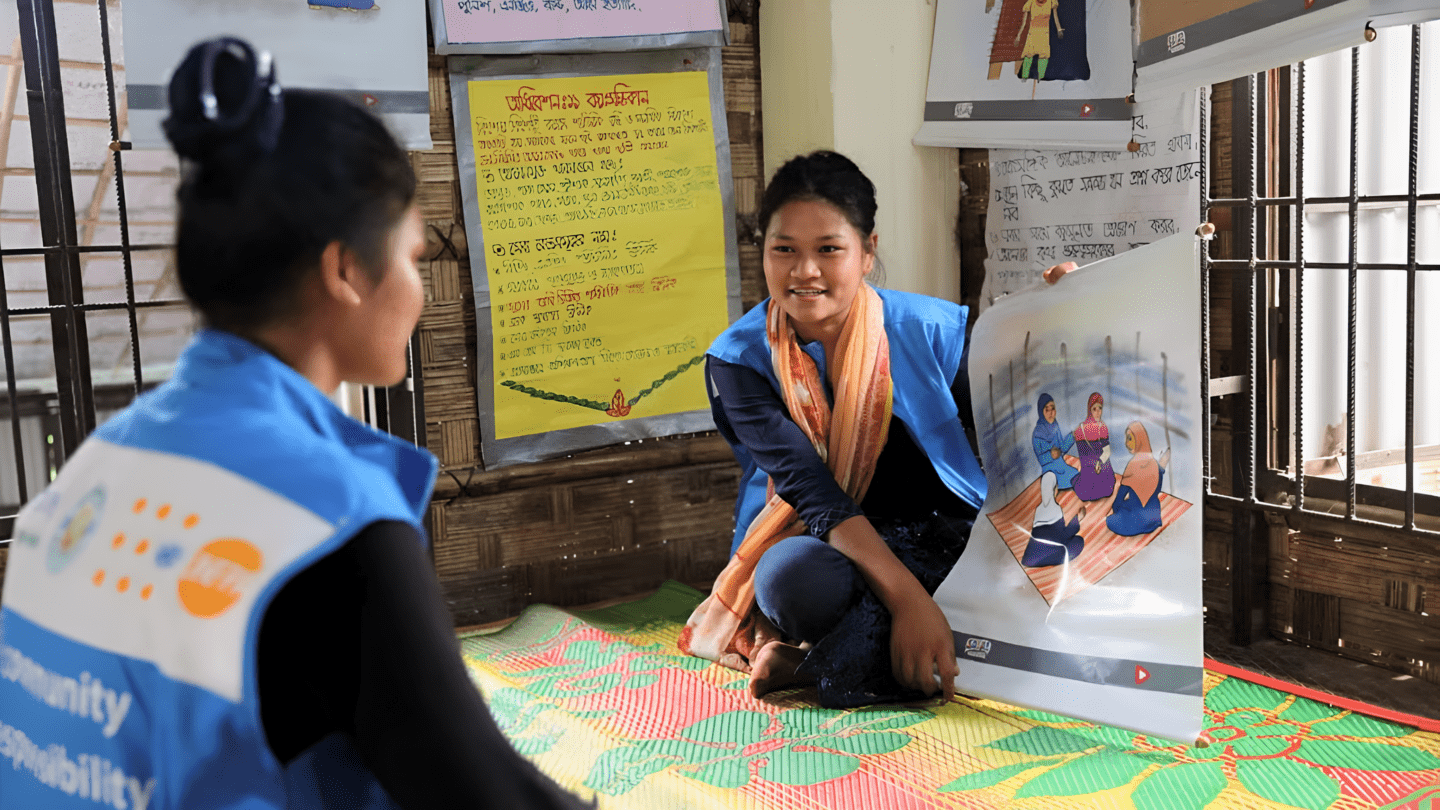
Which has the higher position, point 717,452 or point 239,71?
point 239,71

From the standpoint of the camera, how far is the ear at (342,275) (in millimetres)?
798

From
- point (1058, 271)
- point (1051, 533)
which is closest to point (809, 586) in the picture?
point (1051, 533)

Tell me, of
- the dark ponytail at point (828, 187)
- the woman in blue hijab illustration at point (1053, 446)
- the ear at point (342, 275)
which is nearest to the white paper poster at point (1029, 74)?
the dark ponytail at point (828, 187)

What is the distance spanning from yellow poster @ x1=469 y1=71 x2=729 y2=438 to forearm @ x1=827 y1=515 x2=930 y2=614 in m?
1.06

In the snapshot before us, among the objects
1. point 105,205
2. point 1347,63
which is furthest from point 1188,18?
point 105,205

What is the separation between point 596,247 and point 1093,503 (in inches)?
59.0

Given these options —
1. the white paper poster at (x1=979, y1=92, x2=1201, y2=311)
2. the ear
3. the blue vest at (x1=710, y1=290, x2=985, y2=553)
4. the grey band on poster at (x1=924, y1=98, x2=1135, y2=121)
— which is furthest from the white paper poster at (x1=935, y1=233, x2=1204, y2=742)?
the ear

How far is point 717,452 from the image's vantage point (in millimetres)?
3213

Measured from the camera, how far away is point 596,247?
2979 mm

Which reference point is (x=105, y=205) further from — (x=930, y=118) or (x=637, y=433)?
(x=930, y=118)

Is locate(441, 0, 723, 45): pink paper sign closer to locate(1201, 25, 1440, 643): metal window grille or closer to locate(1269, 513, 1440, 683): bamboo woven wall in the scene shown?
locate(1201, 25, 1440, 643): metal window grille

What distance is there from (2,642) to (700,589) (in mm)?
2417

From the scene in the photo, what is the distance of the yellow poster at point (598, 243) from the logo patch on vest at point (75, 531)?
214 centimetres

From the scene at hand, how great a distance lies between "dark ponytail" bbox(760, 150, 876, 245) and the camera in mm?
2199
